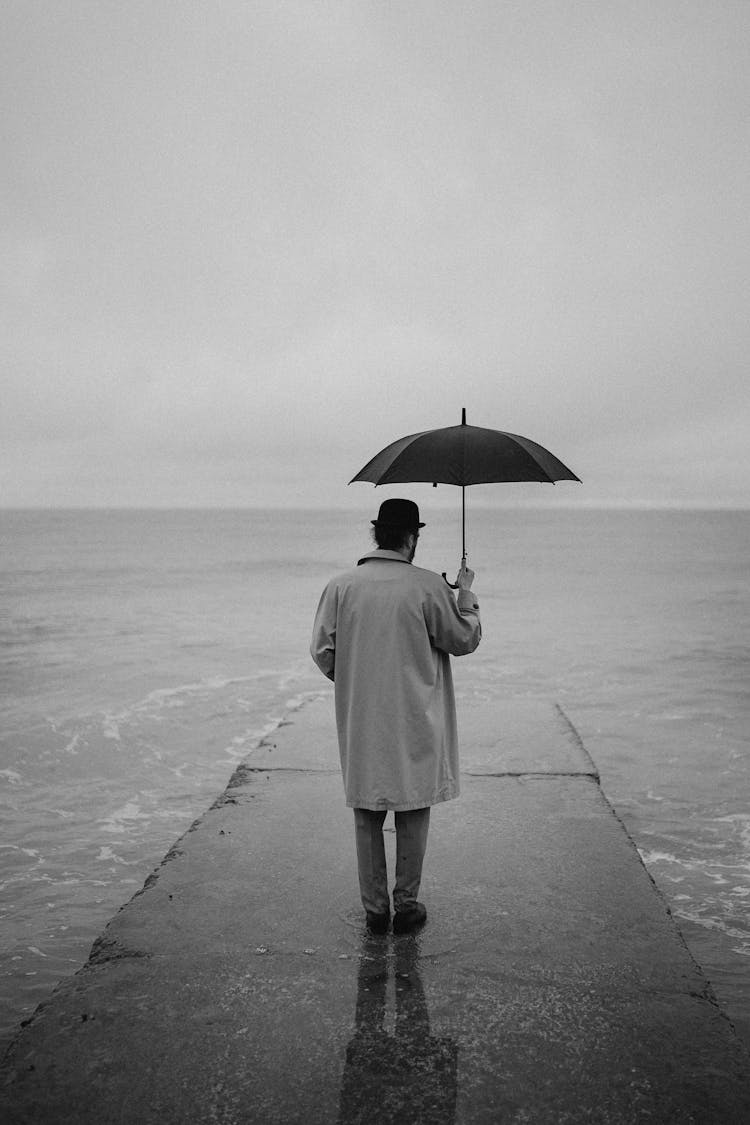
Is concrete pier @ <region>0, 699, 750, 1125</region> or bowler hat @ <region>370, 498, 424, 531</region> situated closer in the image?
concrete pier @ <region>0, 699, 750, 1125</region>

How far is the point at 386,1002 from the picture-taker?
2.96 m

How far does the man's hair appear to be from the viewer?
344 centimetres

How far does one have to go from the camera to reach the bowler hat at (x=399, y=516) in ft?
11.3

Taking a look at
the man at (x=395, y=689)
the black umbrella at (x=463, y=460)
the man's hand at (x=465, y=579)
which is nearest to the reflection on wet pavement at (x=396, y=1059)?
the man at (x=395, y=689)

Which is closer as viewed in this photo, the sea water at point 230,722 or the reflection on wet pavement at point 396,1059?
the reflection on wet pavement at point 396,1059

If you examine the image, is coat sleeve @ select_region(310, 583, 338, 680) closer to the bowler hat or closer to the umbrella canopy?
the bowler hat

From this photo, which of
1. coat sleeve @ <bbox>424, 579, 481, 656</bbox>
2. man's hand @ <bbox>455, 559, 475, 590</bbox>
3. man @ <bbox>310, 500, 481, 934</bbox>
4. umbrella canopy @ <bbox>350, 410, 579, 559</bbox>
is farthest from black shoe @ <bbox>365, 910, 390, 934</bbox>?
umbrella canopy @ <bbox>350, 410, 579, 559</bbox>

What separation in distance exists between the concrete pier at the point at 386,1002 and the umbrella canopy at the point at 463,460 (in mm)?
1850

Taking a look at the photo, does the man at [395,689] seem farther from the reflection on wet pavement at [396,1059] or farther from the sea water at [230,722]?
the sea water at [230,722]

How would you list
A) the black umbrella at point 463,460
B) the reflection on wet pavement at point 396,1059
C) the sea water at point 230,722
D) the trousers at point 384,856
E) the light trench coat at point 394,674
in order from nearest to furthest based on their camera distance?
the reflection on wet pavement at point 396,1059 → the light trench coat at point 394,674 → the trousers at point 384,856 → the black umbrella at point 463,460 → the sea water at point 230,722

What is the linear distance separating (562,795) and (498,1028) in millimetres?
2788

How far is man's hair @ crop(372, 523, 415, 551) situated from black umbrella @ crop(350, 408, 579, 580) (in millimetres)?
431

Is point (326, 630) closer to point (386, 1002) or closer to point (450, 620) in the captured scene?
point (450, 620)

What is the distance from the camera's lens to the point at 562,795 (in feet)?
17.8
